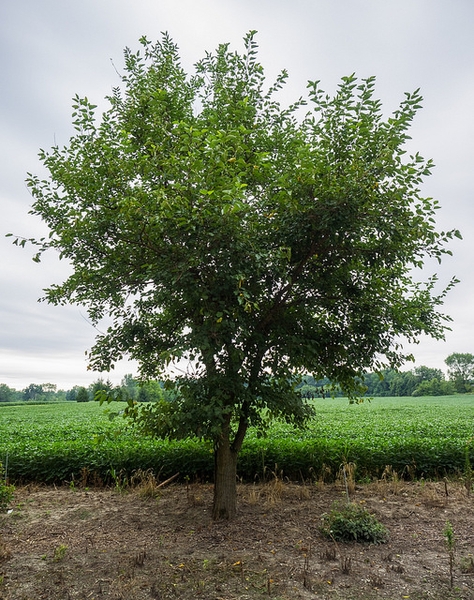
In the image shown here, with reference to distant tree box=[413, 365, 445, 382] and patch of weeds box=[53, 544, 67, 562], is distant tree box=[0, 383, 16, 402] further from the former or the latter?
patch of weeds box=[53, 544, 67, 562]

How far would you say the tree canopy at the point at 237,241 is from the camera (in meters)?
4.30

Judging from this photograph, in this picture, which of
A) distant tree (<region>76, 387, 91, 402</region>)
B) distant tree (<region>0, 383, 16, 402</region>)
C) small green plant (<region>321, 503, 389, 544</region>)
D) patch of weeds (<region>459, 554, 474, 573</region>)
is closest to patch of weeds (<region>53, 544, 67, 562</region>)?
small green plant (<region>321, 503, 389, 544</region>)

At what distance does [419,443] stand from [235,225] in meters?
7.60

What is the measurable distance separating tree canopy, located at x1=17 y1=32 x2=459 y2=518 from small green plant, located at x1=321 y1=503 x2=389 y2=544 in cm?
144

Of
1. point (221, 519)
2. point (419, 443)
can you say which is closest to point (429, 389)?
point (419, 443)

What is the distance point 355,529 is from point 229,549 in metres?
1.58

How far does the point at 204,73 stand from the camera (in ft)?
22.7

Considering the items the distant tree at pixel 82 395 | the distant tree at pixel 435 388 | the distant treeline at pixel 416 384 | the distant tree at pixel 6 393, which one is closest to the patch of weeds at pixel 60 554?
the distant tree at pixel 82 395

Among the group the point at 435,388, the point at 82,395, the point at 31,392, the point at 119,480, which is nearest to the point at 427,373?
the point at 435,388

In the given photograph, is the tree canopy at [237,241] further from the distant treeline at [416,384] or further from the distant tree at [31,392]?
the distant tree at [31,392]

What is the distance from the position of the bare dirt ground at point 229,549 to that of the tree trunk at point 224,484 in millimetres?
184

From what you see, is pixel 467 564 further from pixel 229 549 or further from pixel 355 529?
pixel 229 549

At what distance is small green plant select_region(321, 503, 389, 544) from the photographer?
4895 mm

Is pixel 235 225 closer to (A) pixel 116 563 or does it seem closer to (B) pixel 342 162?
(B) pixel 342 162
